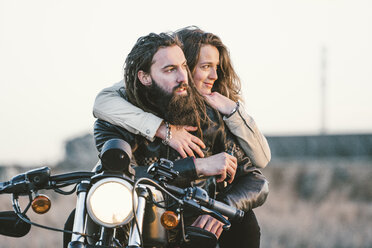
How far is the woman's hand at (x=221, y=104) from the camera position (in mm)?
3760

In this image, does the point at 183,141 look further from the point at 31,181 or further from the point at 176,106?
the point at 31,181

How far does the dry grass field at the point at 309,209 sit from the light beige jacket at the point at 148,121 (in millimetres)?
5013

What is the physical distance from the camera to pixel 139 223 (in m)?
2.01

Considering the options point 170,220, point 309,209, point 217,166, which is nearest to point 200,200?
point 170,220

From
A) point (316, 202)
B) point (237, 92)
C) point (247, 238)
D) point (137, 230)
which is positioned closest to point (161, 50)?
point (237, 92)

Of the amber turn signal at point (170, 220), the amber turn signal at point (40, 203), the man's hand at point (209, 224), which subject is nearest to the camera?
the amber turn signal at point (170, 220)

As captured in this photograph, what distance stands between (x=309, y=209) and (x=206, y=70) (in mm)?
9322

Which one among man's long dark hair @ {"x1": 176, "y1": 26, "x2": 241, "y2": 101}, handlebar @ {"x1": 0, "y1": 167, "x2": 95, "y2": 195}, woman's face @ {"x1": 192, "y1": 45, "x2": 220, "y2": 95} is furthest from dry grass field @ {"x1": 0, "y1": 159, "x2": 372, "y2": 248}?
handlebar @ {"x1": 0, "y1": 167, "x2": 95, "y2": 195}

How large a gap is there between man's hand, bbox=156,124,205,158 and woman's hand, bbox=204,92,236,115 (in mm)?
292

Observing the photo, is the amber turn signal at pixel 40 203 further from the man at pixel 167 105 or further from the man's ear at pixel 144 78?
the man's ear at pixel 144 78

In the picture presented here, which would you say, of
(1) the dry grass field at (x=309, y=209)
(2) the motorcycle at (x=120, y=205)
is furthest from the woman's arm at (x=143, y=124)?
(1) the dry grass field at (x=309, y=209)

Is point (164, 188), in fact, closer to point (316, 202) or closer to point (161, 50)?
point (161, 50)

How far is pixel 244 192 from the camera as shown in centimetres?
337

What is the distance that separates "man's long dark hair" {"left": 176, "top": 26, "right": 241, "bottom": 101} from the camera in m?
4.14
